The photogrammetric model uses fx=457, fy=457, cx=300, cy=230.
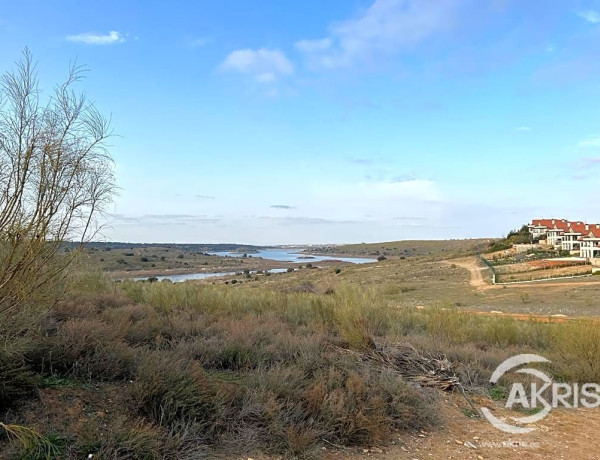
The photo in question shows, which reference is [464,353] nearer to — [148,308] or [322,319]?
[322,319]

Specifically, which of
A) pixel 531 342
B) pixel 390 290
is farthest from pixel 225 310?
pixel 390 290

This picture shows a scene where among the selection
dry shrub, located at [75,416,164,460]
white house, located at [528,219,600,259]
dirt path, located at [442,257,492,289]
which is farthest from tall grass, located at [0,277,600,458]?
white house, located at [528,219,600,259]

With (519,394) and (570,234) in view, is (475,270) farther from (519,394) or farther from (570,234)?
(519,394)

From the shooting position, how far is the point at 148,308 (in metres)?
10.9

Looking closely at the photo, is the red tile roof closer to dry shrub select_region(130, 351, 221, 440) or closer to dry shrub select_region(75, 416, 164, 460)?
dry shrub select_region(130, 351, 221, 440)

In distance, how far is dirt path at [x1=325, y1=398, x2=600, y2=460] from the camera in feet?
18.9

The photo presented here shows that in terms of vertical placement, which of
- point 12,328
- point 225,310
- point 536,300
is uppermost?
point 12,328

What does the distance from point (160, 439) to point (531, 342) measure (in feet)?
36.2

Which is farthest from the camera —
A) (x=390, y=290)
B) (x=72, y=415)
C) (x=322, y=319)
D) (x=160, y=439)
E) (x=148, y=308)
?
(x=390, y=290)

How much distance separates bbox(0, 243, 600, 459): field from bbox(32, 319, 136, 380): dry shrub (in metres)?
0.02

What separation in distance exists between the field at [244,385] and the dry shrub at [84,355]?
0.06 ft

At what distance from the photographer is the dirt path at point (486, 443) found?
226 inches

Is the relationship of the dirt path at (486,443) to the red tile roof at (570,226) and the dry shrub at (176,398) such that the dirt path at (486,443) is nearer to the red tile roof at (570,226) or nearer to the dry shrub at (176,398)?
the dry shrub at (176,398)

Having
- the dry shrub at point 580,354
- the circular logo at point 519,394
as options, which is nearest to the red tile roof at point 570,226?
the dry shrub at point 580,354
